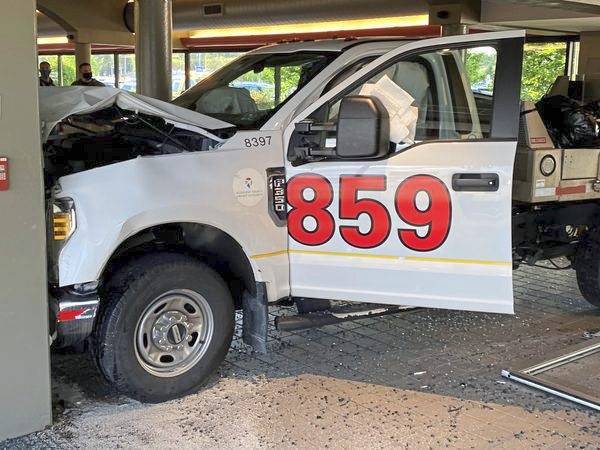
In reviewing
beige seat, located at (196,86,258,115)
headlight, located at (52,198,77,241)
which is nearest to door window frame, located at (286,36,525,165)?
beige seat, located at (196,86,258,115)

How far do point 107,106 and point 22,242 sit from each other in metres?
1.14

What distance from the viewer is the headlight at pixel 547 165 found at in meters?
5.35

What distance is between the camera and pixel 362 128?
4.21 metres

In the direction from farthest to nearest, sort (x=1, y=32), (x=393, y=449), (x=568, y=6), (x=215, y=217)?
(x=568, y=6) < (x=215, y=217) < (x=393, y=449) < (x=1, y=32)

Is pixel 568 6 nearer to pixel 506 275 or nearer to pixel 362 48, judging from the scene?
pixel 362 48

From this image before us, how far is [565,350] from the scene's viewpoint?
545 cm

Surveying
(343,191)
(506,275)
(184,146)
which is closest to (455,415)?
Result: (506,275)

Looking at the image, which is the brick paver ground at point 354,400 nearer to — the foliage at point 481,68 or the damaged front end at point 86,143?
the damaged front end at point 86,143

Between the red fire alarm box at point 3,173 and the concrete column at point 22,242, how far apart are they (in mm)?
21

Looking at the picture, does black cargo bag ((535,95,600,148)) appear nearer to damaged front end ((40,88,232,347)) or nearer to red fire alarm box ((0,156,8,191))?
damaged front end ((40,88,232,347))

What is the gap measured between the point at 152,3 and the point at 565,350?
9145 mm

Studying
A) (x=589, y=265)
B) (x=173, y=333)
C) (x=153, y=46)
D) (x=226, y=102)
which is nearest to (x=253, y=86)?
(x=226, y=102)

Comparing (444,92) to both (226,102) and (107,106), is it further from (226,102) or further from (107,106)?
(107,106)

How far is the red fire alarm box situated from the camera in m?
3.64
